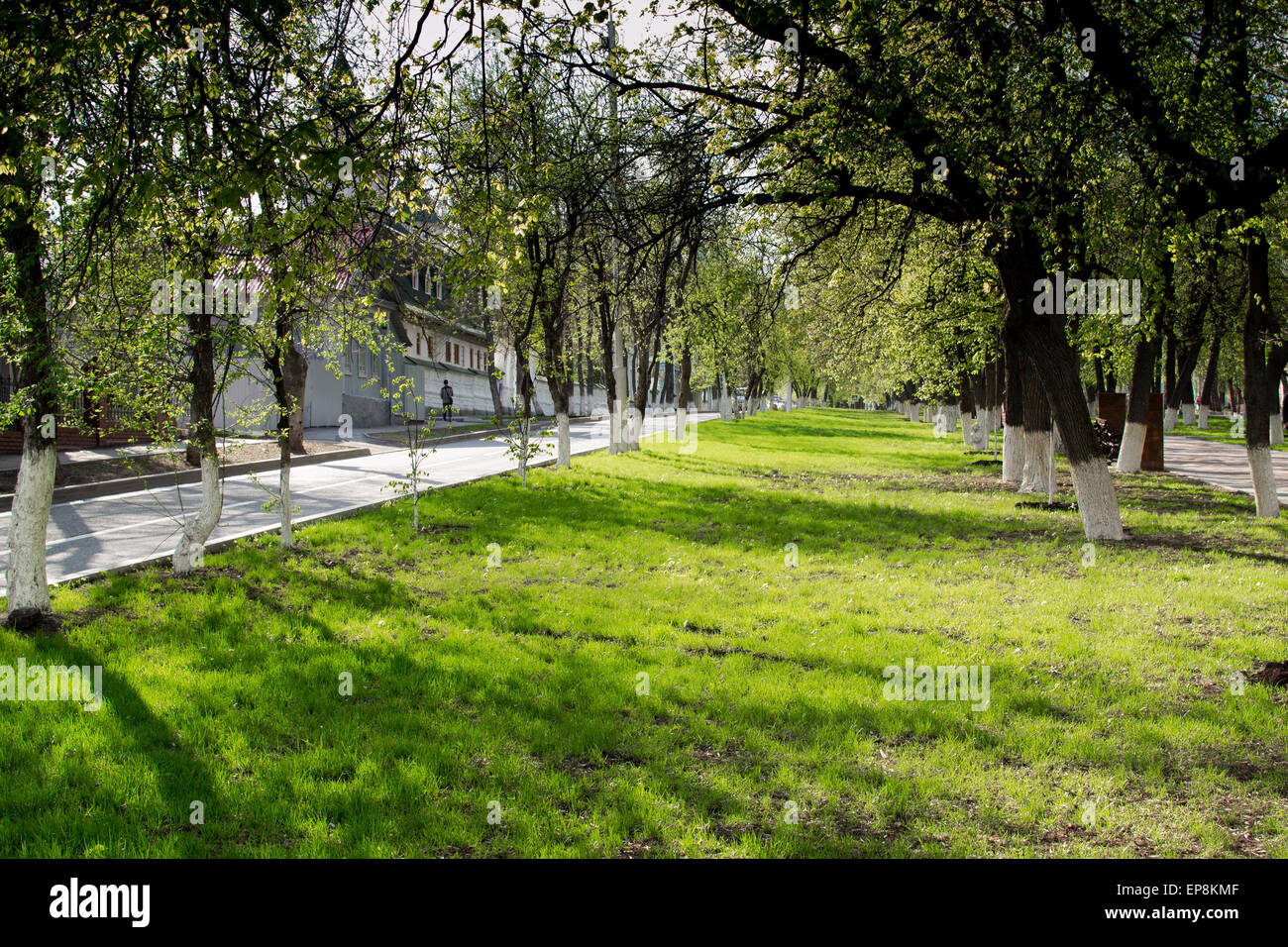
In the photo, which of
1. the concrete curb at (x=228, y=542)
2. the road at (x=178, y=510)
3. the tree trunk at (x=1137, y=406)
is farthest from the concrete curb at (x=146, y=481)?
the tree trunk at (x=1137, y=406)

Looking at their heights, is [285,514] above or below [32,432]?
below

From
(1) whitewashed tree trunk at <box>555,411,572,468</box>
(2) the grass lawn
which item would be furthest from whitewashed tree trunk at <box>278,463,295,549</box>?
(1) whitewashed tree trunk at <box>555,411,572,468</box>

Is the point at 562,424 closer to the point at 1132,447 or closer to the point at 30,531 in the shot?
the point at 1132,447

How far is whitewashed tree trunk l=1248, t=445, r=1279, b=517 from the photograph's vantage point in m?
13.0

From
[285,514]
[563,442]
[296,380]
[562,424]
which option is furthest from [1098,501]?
[296,380]

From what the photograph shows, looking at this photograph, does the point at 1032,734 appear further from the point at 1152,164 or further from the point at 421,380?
the point at 421,380

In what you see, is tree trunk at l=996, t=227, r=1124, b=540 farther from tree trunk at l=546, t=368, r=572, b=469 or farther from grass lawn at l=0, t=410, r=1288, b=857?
tree trunk at l=546, t=368, r=572, b=469

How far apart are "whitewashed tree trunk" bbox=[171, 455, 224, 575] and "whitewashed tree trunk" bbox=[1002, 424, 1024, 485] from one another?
15.9 metres

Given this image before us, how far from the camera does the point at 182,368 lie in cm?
853

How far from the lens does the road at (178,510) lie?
9.41 m

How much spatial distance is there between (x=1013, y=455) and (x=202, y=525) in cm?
1623

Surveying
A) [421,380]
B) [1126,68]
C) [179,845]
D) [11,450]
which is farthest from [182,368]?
[421,380]

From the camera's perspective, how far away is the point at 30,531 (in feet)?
21.6

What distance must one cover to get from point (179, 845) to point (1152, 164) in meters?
9.50
